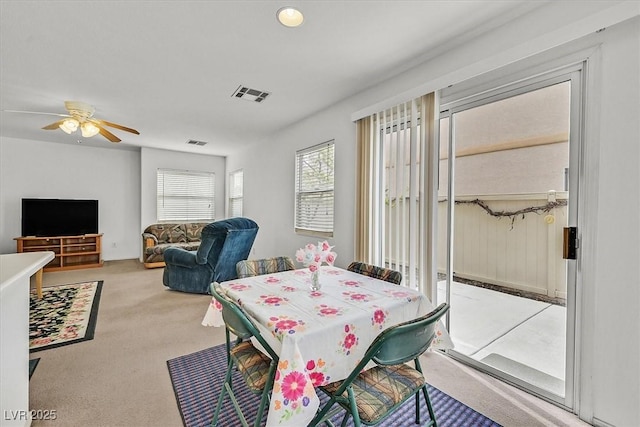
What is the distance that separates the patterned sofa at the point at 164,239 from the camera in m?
5.61

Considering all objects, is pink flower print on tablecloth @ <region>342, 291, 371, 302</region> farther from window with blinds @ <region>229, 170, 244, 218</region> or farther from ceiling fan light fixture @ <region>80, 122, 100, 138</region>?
window with blinds @ <region>229, 170, 244, 218</region>

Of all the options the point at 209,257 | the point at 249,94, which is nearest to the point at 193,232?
the point at 209,257

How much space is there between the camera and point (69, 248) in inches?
220

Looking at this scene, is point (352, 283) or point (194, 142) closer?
point (352, 283)

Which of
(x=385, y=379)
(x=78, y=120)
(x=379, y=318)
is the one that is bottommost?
(x=385, y=379)

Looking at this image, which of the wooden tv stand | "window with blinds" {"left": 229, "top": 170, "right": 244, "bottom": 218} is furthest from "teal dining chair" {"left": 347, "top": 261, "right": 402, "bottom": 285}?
the wooden tv stand

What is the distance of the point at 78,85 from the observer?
119 inches

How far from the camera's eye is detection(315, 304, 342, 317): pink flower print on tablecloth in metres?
1.38

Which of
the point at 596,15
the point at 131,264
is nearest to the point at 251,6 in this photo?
the point at 596,15

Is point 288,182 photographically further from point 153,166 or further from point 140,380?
point 153,166

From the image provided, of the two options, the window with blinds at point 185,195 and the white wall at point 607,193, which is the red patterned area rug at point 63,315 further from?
the white wall at point 607,193

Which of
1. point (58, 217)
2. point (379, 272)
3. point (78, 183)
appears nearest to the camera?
point (379, 272)

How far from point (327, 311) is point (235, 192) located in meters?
5.93

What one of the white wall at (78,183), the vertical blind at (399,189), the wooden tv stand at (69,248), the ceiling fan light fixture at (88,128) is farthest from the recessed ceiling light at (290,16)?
the white wall at (78,183)
